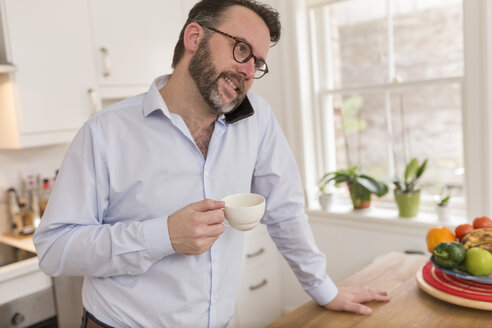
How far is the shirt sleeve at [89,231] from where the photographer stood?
1122 mm

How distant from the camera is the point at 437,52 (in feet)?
8.37

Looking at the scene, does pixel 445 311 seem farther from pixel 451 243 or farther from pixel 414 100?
pixel 414 100

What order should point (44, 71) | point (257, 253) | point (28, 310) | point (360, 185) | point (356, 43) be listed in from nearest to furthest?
1. point (28, 310)
2. point (44, 71)
3. point (360, 185)
4. point (356, 43)
5. point (257, 253)

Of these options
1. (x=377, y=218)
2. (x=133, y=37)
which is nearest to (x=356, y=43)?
(x=377, y=218)

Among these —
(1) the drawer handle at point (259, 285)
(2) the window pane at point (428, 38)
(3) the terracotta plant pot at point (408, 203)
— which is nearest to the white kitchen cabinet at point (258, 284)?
(1) the drawer handle at point (259, 285)

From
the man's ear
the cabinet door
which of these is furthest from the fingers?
the cabinet door

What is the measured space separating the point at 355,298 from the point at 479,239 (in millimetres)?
410

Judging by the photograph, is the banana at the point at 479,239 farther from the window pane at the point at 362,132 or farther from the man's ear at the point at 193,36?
the window pane at the point at 362,132

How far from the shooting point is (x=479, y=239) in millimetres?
1364

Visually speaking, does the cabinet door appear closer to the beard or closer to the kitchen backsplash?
the kitchen backsplash

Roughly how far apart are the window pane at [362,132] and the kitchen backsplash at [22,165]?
5.78ft

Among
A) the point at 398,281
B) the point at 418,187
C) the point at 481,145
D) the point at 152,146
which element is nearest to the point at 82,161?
the point at 152,146

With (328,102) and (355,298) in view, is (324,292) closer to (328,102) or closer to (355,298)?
(355,298)

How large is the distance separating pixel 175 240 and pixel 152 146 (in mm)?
305
